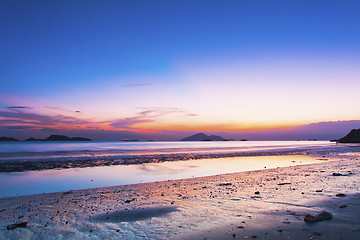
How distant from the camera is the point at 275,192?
12406mm

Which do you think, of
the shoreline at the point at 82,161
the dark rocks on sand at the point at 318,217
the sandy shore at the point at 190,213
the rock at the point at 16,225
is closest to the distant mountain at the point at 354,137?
the shoreline at the point at 82,161

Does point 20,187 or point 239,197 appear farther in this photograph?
point 20,187

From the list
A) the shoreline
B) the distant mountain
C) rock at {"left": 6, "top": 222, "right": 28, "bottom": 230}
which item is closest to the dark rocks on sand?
rock at {"left": 6, "top": 222, "right": 28, "bottom": 230}

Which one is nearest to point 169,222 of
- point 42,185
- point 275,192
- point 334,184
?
point 275,192

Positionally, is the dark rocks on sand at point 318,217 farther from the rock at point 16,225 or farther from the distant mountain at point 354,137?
the distant mountain at point 354,137

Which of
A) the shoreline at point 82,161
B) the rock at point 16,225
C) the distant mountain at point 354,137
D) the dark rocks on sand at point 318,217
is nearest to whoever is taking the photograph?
the dark rocks on sand at point 318,217

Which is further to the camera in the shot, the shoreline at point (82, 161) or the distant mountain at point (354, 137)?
the distant mountain at point (354, 137)

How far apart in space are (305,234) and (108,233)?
5.82 m

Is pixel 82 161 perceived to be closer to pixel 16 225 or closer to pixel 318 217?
pixel 16 225

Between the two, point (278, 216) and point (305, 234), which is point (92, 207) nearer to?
point (278, 216)

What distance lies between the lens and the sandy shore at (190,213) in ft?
23.5

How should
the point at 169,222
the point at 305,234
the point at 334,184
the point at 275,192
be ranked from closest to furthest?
1. the point at 305,234
2. the point at 169,222
3. the point at 275,192
4. the point at 334,184

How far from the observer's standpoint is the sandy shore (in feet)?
23.5

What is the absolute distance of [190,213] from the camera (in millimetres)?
9305
